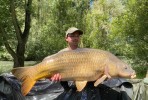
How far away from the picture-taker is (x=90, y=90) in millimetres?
4773

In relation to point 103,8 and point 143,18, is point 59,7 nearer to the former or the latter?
point 103,8

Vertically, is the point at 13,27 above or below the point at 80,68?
below

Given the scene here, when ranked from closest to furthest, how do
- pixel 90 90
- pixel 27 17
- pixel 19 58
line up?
1. pixel 90 90
2. pixel 19 58
3. pixel 27 17

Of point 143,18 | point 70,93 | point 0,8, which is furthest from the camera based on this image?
point 0,8

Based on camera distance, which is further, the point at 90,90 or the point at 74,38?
the point at 90,90

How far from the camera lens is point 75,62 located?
420 cm

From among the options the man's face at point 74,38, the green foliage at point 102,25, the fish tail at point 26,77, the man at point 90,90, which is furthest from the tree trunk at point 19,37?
the fish tail at point 26,77

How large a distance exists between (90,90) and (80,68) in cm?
70

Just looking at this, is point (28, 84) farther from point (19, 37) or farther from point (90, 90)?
point (19, 37)

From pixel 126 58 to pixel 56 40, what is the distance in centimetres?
456

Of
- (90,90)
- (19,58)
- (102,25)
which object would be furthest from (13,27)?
(90,90)

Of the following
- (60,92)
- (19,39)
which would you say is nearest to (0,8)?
(19,39)

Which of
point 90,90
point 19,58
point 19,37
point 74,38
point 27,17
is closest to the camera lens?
point 74,38

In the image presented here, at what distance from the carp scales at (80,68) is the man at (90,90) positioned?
38 cm
